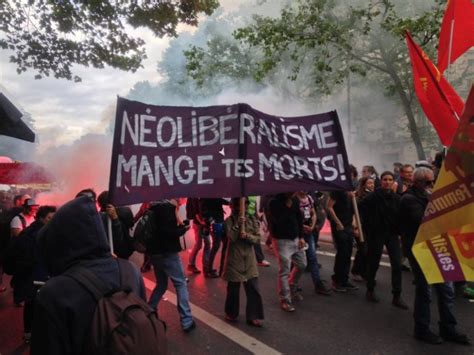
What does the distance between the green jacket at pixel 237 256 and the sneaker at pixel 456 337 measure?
206 centimetres

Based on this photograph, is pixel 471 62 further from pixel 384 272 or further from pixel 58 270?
pixel 58 270

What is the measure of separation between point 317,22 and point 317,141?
10363mm

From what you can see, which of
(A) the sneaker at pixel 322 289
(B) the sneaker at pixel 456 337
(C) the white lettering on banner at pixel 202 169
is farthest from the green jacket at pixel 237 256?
(B) the sneaker at pixel 456 337

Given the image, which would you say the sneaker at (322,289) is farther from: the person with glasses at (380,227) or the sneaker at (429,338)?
the sneaker at (429,338)

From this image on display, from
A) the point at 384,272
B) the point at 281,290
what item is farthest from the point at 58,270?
the point at 384,272

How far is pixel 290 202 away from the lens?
5.68 metres

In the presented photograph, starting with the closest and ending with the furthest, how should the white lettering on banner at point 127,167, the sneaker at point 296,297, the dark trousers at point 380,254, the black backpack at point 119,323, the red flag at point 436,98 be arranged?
the black backpack at point 119,323
the red flag at point 436,98
the white lettering on banner at point 127,167
the dark trousers at point 380,254
the sneaker at point 296,297

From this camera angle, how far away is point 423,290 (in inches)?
174

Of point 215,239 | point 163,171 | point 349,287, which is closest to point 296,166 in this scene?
point 163,171

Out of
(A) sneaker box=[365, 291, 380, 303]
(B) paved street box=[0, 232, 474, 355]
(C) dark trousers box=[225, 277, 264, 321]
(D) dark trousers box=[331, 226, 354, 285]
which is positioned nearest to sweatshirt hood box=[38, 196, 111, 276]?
(B) paved street box=[0, 232, 474, 355]

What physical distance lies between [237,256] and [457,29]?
3.29 meters

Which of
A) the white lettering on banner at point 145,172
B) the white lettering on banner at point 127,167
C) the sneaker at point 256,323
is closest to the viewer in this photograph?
the white lettering on banner at point 127,167

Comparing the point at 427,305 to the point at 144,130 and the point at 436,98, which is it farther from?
the point at 144,130

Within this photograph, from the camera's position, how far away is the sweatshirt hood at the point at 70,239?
1776 millimetres
